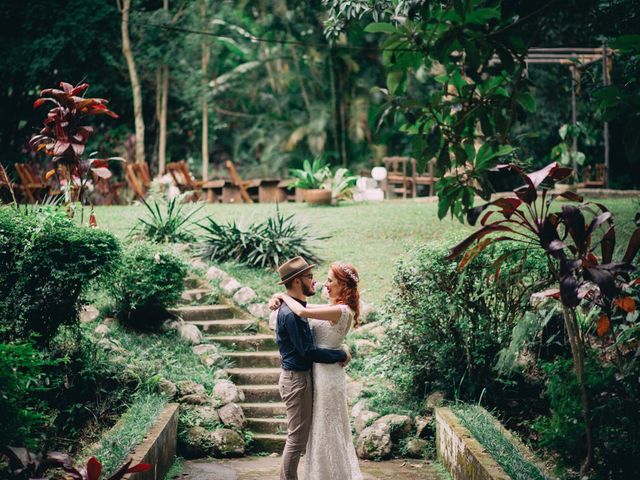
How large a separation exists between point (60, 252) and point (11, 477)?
3.33m

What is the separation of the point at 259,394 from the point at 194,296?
2279 millimetres

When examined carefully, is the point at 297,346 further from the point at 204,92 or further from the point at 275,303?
the point at 204,92

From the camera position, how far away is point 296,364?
5.57 meters

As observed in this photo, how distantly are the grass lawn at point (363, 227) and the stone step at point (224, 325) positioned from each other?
0.82 metres

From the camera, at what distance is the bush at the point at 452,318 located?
287 inches

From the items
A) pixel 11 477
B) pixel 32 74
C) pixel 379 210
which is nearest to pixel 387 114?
pixel 11 477

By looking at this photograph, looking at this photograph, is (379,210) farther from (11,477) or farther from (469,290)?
(11,477)

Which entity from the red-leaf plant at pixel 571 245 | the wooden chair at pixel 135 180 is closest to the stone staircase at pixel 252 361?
the red-leaf plant at pixel 571 245

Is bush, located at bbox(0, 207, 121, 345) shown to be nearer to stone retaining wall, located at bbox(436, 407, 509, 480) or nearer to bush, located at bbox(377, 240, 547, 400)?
bush, located at bbox(377, 240, 547, 400)

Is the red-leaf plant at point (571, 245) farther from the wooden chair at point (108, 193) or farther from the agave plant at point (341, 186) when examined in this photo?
the wooden chair at point (108, 193)

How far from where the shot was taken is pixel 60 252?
672 centimetres

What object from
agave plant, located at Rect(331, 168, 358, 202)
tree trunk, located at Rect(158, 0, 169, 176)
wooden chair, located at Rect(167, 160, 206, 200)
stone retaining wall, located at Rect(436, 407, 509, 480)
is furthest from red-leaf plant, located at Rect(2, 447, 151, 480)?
tree trunk, located at Rect(158, 0, 169, 176)

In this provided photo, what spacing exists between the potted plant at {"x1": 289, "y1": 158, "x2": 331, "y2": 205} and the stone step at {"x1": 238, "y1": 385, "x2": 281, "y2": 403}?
8427 mm

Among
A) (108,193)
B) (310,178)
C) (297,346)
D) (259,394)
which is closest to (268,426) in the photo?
(259,394)
